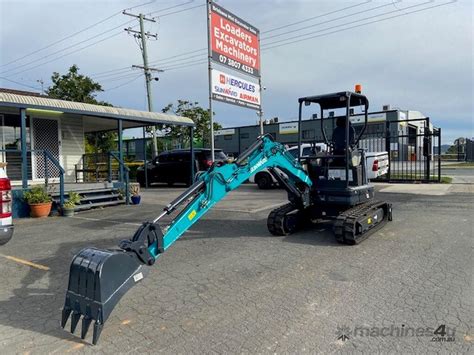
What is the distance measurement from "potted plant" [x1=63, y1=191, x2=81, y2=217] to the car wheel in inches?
314

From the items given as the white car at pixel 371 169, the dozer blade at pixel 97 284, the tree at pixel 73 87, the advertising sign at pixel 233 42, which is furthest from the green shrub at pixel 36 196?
the tree at pixel 73 87

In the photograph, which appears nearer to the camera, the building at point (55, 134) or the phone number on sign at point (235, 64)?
the phone number on sign at point (235, 64)

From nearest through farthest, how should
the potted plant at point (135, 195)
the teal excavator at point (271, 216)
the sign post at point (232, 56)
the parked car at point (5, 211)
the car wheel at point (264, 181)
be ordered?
the teal excavator at point (271, 216) → the parked car at point (5, 211) → the sign post at point (232, 56) → the potted plant at point (135, 195) → the car wheel at point (264, 181)

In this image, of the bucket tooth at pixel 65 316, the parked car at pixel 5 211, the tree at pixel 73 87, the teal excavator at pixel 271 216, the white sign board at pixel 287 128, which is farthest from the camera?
the white sign board at pixel 287 128

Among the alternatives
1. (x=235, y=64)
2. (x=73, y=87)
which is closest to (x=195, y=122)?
(x=73, y=87)

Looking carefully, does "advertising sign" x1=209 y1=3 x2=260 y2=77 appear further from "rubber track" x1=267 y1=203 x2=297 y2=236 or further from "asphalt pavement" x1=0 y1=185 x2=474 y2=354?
"asphalt pavement" x1=0 y1=185 x2=474 y2=354

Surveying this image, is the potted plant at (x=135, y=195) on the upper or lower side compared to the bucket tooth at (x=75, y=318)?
upper

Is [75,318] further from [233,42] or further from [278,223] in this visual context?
[233,42]

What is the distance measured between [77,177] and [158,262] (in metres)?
11.2

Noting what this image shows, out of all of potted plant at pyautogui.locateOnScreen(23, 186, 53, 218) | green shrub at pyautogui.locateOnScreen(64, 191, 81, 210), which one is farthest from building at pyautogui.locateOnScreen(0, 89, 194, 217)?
potted plant at pyautogui.locateOnScreen(23, 186, 53, 218)

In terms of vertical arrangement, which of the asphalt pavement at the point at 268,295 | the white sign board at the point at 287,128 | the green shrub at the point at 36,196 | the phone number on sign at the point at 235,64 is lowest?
the asphalt pavement at the point at 268,295

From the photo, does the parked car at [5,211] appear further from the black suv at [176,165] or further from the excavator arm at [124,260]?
the black suv at [176,165]

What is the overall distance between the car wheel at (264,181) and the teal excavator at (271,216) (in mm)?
8587

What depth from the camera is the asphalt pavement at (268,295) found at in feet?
10.9
